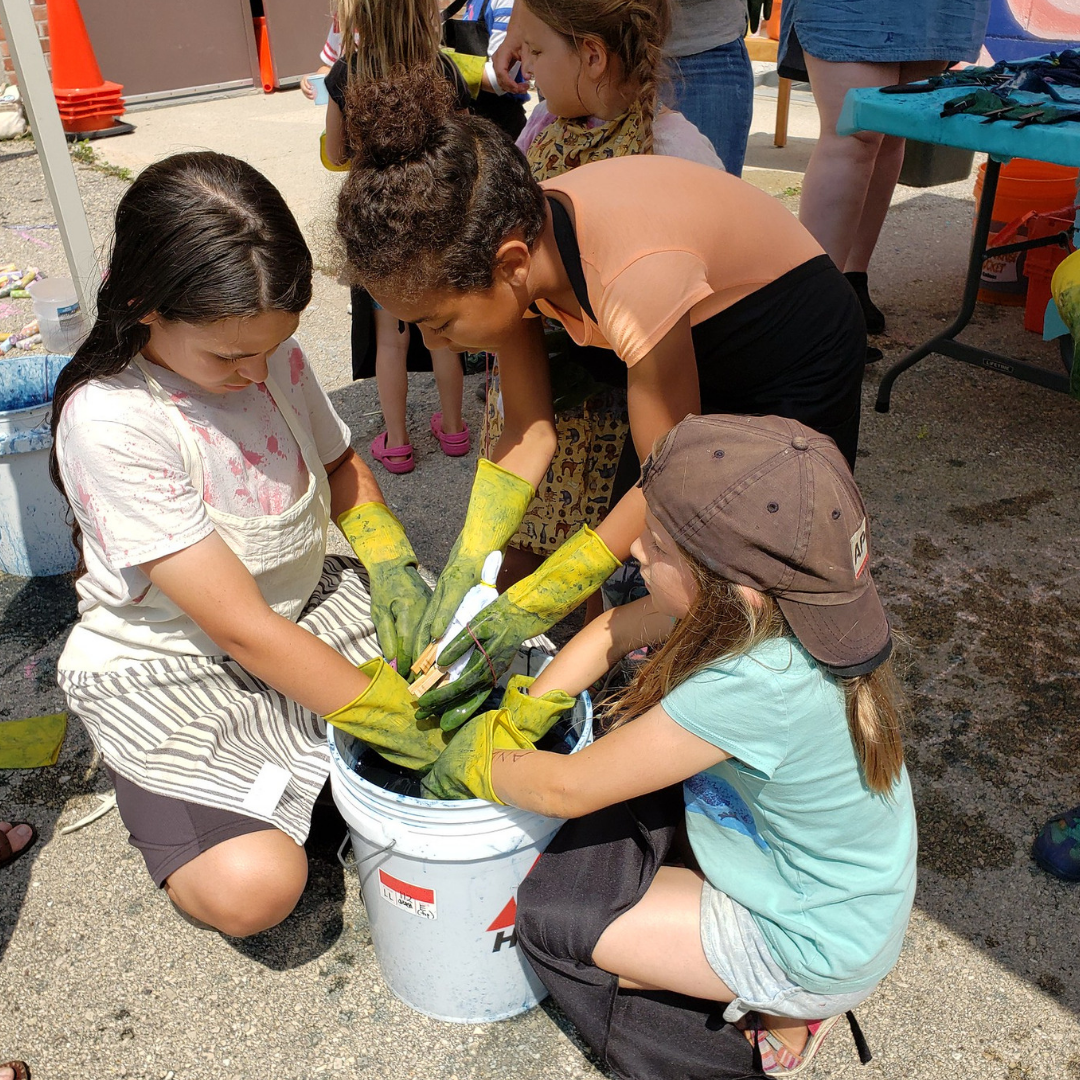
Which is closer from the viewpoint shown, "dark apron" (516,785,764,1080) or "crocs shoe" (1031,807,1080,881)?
"dark apron" (516,785,764,1080)

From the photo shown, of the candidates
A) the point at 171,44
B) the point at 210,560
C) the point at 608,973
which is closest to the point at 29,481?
the point at 210,560

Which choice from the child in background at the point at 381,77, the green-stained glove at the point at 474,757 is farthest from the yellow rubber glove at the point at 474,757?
the child in background at the point at 381,77

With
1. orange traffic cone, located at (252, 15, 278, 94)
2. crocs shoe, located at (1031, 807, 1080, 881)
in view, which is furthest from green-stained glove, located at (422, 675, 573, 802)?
orange traffic cone, located at (252, 15, 278, 94)

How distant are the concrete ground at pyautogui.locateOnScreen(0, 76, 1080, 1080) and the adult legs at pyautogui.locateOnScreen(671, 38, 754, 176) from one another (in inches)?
41.7

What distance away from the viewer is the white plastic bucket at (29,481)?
238 cm

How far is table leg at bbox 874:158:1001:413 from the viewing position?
3223 millimetres

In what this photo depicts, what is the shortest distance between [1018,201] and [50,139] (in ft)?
11.4

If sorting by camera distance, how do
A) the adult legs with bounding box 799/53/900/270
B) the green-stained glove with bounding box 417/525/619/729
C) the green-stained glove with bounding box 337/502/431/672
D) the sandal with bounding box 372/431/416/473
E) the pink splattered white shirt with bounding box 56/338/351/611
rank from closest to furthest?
the pink splattered white shirt with bounding box 56/338/351/611, the green-stained glove with bounding box 417/525/619/729, the green-stained glove with bounding box 337/502/431/672, the sandal with bounding box 372/431/416/473, the adult legs with bounding box 799/53/900/270

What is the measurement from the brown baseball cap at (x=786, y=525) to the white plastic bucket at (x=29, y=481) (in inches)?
64.6

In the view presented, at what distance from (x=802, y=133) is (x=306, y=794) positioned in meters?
6.13

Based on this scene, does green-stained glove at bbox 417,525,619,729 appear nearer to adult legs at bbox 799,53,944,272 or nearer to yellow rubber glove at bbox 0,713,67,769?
yellow rubber glove at bbox 0,713,67,769

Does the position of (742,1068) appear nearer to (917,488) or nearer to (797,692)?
(797,692)

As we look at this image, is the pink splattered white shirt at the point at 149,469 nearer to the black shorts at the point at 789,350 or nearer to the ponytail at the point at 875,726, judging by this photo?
the black shorts at the point at 789,350

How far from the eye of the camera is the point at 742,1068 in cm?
151
